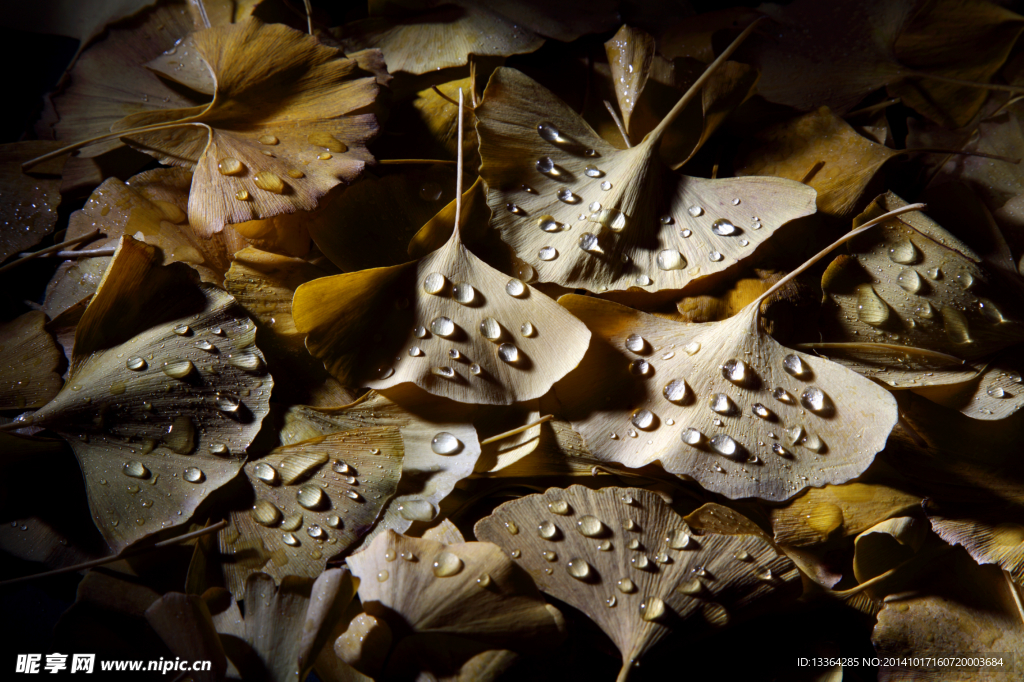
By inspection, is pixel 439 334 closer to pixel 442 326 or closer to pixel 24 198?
pixel 442 326

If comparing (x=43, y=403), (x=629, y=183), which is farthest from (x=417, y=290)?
(x=43, y=403)

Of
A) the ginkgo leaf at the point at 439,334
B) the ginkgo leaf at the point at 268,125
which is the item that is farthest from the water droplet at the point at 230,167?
the ginkgo leaf at the point at 439,334

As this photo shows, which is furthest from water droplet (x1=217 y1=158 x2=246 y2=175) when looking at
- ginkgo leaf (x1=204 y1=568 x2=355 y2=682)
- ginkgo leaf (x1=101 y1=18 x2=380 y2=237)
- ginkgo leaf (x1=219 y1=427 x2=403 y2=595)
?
ginkgo leaf (x1=204 y1=568 x2=355 y2=682)

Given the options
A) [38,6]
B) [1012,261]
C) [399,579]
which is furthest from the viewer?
[38,6]

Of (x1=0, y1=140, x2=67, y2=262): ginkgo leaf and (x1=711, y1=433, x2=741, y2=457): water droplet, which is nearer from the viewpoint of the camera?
(x1=711, y1=433, x2=741, y2=457): water droplet

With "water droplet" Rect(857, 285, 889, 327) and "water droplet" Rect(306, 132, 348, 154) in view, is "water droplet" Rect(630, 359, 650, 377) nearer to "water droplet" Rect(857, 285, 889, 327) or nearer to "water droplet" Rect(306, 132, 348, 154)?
"water droplet" Rect(857, 285, 889, 327)

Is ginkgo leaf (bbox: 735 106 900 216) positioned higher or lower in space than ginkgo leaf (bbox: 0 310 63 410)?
higher

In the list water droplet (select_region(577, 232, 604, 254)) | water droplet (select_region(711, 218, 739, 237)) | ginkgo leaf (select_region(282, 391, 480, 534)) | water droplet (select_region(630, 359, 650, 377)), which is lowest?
ginkgo leaf (select_region(282, 391, 480, 534))

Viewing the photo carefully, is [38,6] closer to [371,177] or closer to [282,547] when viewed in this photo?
[371,177]
